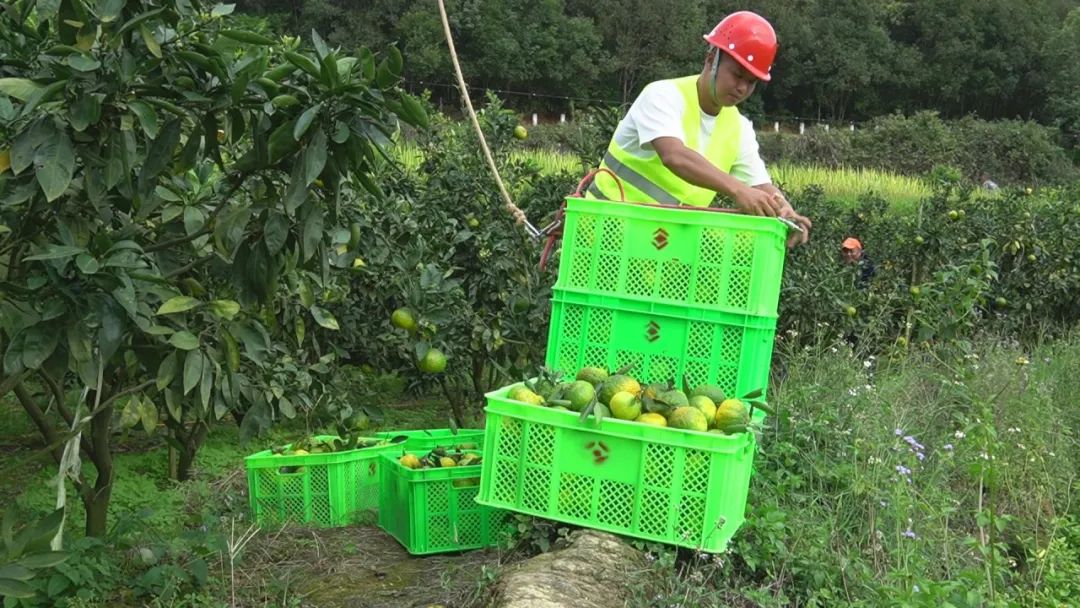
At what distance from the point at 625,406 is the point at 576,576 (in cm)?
47

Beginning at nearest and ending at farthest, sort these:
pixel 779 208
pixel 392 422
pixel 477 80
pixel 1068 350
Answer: pixel 779 208 → pixel 392 422 → pixel 1068 350 → pixel 477 80

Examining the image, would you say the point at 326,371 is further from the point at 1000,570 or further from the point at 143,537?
the point at 1000,570

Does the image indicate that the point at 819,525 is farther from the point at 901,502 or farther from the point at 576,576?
the point at 576,576

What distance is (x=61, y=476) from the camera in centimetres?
245

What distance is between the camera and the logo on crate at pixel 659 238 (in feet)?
10.0

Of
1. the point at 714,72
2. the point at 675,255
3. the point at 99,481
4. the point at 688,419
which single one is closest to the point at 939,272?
the point at 714,72

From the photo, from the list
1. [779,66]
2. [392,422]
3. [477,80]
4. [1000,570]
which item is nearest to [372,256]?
[392,422]

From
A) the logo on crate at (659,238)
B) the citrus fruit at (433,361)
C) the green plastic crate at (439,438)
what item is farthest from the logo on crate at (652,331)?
the citrus fruit at (433,361)

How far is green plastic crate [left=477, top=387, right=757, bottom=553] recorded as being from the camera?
2.66 metres

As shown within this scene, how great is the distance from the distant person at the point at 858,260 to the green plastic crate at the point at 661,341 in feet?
12.3

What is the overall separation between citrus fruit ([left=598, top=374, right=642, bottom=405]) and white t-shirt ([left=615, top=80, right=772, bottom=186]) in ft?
2.96

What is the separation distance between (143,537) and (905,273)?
5.82 m

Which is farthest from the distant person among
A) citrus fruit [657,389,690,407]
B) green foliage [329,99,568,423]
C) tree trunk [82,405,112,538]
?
tree trunk [82,405,112,538]

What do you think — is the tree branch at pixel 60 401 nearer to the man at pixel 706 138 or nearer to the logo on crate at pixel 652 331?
the logo on crate at pixel 652 331
